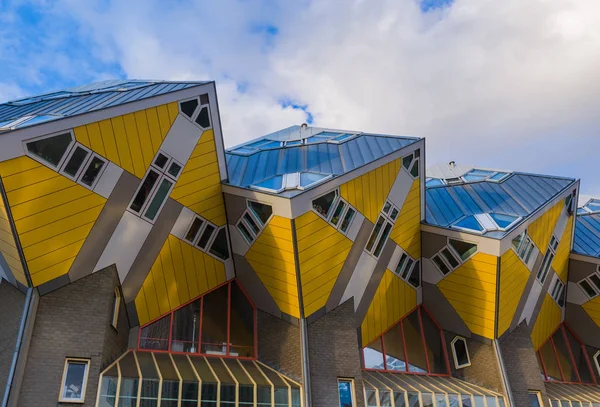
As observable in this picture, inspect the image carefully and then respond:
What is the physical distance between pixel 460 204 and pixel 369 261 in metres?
5.79

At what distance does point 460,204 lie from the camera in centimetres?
2158

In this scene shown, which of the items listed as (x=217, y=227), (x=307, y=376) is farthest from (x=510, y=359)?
(x=217, y=227)

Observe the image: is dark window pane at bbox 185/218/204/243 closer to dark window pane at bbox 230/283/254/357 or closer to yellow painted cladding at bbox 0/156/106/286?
dark window pane at bbox 230/283/254/357

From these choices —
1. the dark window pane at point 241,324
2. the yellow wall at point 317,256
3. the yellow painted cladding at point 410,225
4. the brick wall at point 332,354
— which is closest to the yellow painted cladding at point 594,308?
the yellow painted cladding at point 410,225

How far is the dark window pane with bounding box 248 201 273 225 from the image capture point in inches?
634

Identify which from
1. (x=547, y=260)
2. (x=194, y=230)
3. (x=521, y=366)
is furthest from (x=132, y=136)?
(x=547, y=260)

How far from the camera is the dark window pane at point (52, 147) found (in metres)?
12.5

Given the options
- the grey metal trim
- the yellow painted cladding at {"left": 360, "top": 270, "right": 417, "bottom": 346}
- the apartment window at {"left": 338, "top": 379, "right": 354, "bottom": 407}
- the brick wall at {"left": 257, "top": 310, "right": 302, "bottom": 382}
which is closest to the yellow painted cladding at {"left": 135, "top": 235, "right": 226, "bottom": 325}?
the brick wall at {"left": 257, "top": 310, "right": 302, "bottom": 382}

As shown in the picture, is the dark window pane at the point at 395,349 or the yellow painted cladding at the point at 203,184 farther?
the dark window pane at the point at 395,349

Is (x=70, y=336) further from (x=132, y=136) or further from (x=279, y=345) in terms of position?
(x=279, y=345)

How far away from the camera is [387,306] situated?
2012cm

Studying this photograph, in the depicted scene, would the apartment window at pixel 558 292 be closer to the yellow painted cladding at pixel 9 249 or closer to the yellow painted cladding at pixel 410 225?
the yellow painted cladding at pixel 410 225

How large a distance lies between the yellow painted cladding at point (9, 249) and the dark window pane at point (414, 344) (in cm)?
1459

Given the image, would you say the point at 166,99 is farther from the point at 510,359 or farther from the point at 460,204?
the point at 510,359
